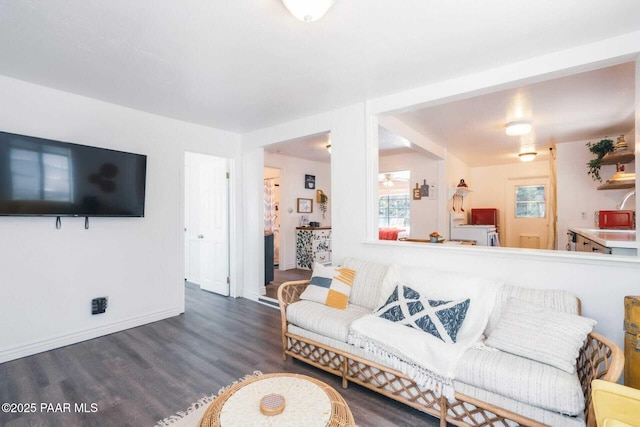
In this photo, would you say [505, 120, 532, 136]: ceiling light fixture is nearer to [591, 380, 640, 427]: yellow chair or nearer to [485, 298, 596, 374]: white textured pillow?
[485, 298, 596, 374]: white textured pillow

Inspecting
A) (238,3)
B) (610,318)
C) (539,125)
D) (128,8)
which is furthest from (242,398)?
(539,125)

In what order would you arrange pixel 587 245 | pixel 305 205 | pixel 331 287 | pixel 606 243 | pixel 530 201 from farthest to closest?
pixel 530 201
pixel 305 205
pixel 587 245
pixel 331 287
pixel 606 243

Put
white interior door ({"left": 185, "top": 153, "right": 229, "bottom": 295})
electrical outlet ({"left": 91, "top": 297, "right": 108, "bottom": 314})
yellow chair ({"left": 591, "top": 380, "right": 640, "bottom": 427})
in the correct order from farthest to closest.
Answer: white interior door ({"left": 185, "top": 153, "right": 229, "bottom": 295}) → electrical outlet ({"left": 91, "top": 297, "right": 108, "bottom": 314}) → yellow chair ({"left": 591, "top": 380, "right": 640, "bottom": 427})

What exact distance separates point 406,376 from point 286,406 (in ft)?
2.94

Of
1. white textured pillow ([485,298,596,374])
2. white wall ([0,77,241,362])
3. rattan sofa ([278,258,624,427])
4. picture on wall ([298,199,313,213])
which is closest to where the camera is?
rattan sofa ([278,258,624,427])

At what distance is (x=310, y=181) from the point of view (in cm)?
678

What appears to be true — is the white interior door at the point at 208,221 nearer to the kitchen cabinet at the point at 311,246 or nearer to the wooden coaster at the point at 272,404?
the kitchen cabinet at the point at 311,246

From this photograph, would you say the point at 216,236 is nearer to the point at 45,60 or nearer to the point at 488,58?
the point at 45,60

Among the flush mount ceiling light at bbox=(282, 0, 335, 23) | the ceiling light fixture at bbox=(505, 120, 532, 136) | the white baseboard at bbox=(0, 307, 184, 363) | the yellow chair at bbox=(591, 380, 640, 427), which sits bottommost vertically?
the white baseboard at bbox=(0, 307, 184, 363)

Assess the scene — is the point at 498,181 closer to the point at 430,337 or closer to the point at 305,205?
the point at 305,205

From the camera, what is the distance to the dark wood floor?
1865 mm

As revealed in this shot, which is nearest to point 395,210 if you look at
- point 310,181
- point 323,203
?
point 323,203

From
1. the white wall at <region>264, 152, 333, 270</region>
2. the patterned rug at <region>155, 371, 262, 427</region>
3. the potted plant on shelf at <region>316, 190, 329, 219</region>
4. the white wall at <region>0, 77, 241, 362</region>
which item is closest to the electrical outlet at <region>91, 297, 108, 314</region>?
the white wall at <region>0, 77, 241, 362</region>

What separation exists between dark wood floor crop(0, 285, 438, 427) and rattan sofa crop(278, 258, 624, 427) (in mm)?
124
